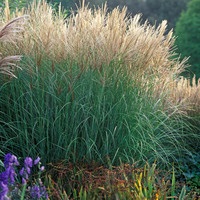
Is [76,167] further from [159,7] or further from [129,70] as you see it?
[159,7]

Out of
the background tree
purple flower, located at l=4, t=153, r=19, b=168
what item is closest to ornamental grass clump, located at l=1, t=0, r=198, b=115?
purple flower, located at l=4, t=153, r=19, b=168

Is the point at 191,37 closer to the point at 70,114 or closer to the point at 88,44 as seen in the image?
the point at 88,44

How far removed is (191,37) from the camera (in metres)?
12.6

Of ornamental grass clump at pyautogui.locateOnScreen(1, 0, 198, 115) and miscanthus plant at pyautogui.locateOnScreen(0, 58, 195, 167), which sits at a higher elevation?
ornamental grass clump at pyautogui.locateOnScreen(1, 0, 198, 115)

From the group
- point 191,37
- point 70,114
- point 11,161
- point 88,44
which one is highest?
point 88,44

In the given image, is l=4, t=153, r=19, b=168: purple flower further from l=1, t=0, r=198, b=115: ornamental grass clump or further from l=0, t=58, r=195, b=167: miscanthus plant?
l=1, t=0, r=198, b=115: ornamental grass clump

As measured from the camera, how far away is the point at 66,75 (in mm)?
4543

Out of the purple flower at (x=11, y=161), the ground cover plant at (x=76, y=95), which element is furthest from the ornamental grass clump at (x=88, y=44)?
the purple flower at (x=11, y=161)

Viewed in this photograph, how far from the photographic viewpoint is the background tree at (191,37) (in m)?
12.1

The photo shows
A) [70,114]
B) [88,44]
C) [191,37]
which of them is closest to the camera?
[70,114]

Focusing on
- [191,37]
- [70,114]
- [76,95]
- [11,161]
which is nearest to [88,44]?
[76,95]

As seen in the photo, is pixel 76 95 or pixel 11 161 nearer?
pixel 11 161

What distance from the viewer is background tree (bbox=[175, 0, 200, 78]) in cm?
1215

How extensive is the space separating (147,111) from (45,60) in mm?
1089
